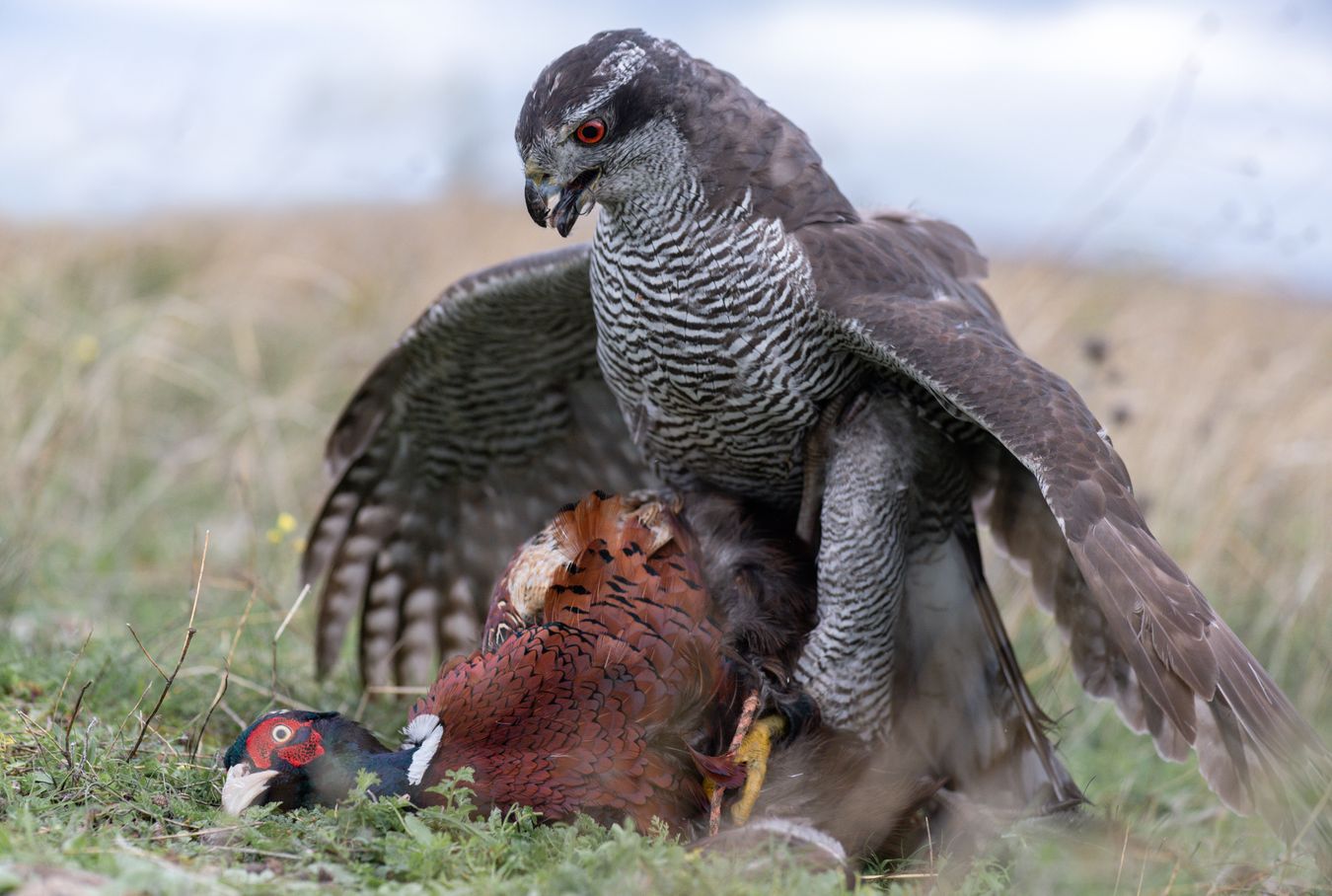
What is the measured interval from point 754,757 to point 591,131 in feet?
5.69

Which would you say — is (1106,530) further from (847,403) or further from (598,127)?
(598,127)

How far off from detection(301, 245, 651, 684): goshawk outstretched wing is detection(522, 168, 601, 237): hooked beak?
2.82 feet

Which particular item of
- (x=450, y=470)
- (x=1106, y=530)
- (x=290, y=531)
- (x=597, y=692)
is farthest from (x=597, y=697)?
(x=290, y=531)

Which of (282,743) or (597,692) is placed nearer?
(282,743)

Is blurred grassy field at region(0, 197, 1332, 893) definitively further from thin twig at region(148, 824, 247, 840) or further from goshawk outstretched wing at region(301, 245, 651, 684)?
goshawk outstretched wing at region(301, 245, 651, 684)

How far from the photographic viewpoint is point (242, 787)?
306 centimetres

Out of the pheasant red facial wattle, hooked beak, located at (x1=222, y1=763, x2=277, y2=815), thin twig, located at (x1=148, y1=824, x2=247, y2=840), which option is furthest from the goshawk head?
thin twig, located at (x1=148, y1=824, x2=247, y2=840)

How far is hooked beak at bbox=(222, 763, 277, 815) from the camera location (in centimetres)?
303

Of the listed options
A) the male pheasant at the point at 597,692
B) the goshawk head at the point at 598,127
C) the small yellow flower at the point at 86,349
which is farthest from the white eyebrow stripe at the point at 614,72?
the small yellow flower at the point at 86,349

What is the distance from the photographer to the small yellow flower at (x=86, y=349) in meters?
6.42

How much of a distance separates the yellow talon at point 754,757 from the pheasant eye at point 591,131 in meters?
1.64

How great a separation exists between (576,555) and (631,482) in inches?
Answer: 53.9

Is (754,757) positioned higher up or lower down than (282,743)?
lower down

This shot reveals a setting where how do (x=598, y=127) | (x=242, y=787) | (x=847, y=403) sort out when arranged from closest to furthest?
(x=242, y=787) < (x=598, y=127) < (x=847, y=403)
